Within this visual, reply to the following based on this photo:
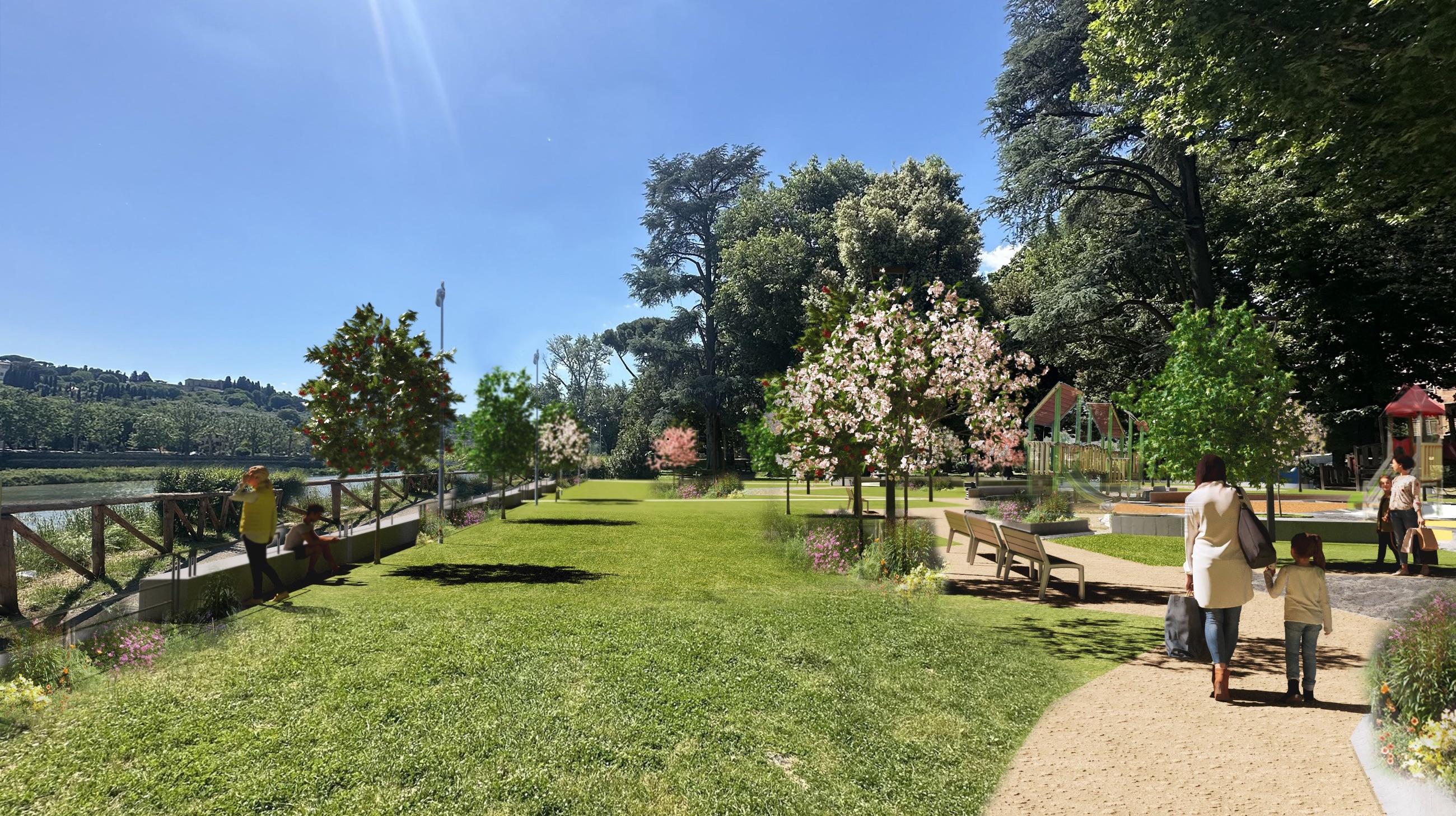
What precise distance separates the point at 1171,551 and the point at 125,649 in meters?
17.0

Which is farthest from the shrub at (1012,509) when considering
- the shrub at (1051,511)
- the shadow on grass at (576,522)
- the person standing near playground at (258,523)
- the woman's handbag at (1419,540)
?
the person standing near playground at (258,523)

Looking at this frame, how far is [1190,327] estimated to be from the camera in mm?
14797

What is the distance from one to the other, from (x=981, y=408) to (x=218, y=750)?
34.4 ft

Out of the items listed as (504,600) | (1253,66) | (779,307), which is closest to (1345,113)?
(1253,66)

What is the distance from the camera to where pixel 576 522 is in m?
23.1

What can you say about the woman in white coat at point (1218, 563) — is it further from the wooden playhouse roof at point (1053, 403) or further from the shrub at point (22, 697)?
the wooden playhouse roof at point (1053, 403)

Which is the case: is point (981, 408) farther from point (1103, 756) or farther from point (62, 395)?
point (62, 395)

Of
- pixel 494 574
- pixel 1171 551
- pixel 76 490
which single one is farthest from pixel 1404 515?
pixel 76 490

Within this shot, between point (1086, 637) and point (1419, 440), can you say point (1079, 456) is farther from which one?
point (1086, 637)

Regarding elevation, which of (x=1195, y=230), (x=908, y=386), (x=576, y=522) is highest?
(x=1195, y=230)

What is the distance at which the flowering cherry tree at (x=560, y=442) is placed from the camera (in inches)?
1543

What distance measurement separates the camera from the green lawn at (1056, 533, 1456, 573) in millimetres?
12969

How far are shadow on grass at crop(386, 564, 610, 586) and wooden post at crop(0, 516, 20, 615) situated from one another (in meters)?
4.86

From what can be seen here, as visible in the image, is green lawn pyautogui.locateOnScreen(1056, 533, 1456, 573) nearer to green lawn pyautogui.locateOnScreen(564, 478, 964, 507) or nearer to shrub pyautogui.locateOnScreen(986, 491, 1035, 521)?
shrub pyautogui.locateOnScreen(986, 491, 1035, 521)
